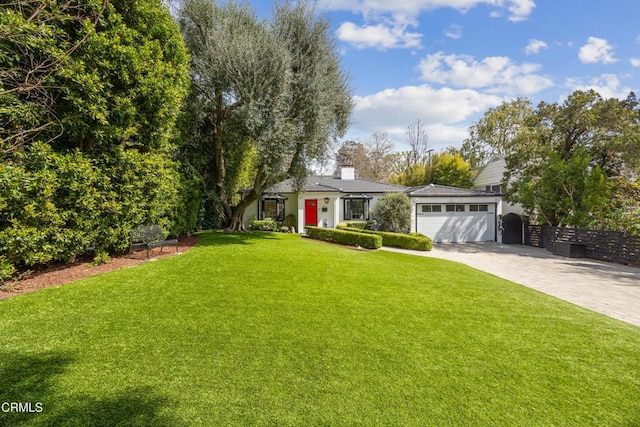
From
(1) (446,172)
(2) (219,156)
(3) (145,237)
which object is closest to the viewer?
(3) (145,237)

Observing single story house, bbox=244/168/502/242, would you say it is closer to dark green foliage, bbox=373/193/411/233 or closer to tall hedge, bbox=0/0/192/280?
dark green foliage, bbox=373/193/411/233

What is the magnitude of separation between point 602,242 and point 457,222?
690 cm

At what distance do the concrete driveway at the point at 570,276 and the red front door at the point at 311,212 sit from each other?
7725 mm

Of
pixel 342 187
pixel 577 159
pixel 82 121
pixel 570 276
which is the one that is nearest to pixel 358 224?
pixel 342 187

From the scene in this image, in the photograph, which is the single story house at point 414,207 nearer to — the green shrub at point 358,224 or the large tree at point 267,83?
the green shrub at point 358,224

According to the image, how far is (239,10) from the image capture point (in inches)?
496

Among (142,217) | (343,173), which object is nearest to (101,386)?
(142,217)

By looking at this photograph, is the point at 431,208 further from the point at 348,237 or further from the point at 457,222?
the point at 348,237

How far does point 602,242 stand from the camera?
1321cm

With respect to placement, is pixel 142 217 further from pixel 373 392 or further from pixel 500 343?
pixel 500 343

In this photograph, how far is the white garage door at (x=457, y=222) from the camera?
18531 mm

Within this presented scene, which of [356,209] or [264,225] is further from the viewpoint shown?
[356,209]

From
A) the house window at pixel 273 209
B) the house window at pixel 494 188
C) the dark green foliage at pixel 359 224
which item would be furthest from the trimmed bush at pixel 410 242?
the house window at pixel 494 188
